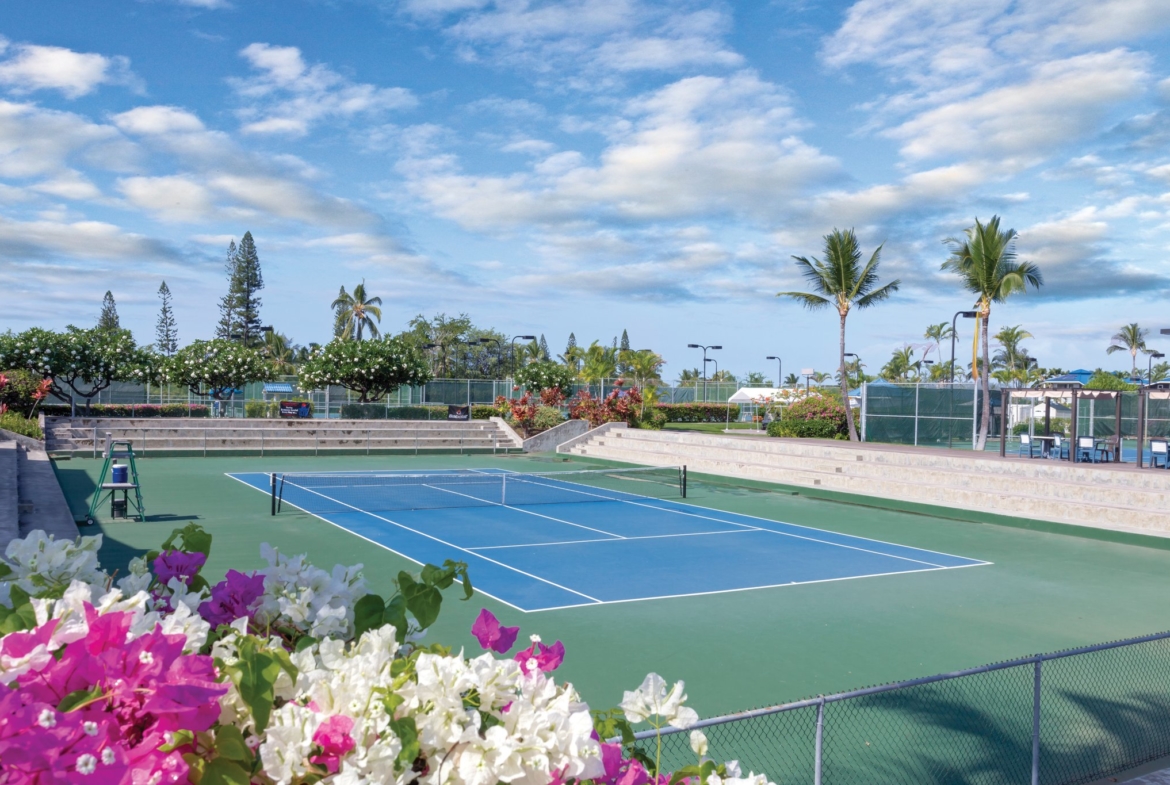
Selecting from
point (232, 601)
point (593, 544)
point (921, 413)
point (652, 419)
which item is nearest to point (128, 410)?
point (652, 419)

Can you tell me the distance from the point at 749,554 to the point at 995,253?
20381 millimetres

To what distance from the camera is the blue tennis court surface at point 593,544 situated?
12.3m

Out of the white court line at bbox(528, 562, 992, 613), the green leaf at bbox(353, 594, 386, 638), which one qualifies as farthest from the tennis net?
the green leaf at bbox(353, 594, 386, 638)

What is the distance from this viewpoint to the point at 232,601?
217 cm

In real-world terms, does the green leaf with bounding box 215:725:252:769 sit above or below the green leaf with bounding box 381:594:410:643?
Result: below

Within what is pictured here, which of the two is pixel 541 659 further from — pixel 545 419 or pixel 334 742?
pixel 545 419

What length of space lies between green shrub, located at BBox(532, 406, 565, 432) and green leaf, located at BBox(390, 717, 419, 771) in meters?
35.3

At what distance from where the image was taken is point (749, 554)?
14.7 meters

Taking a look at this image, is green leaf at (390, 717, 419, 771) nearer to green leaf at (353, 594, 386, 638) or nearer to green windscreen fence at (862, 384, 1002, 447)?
green leaf at (353, 594, 386, 638)

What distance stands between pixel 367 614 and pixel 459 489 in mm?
20737

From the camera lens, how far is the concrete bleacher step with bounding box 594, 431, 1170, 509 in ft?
60.5

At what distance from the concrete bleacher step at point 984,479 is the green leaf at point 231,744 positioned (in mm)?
19877

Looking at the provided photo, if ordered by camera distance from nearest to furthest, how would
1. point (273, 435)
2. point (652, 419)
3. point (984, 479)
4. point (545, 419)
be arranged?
1. point (984, 479)
2. point (273, 435)
3. point (545, 419)
4. point (652, 419)

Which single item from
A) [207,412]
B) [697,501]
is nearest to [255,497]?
[697,501]
